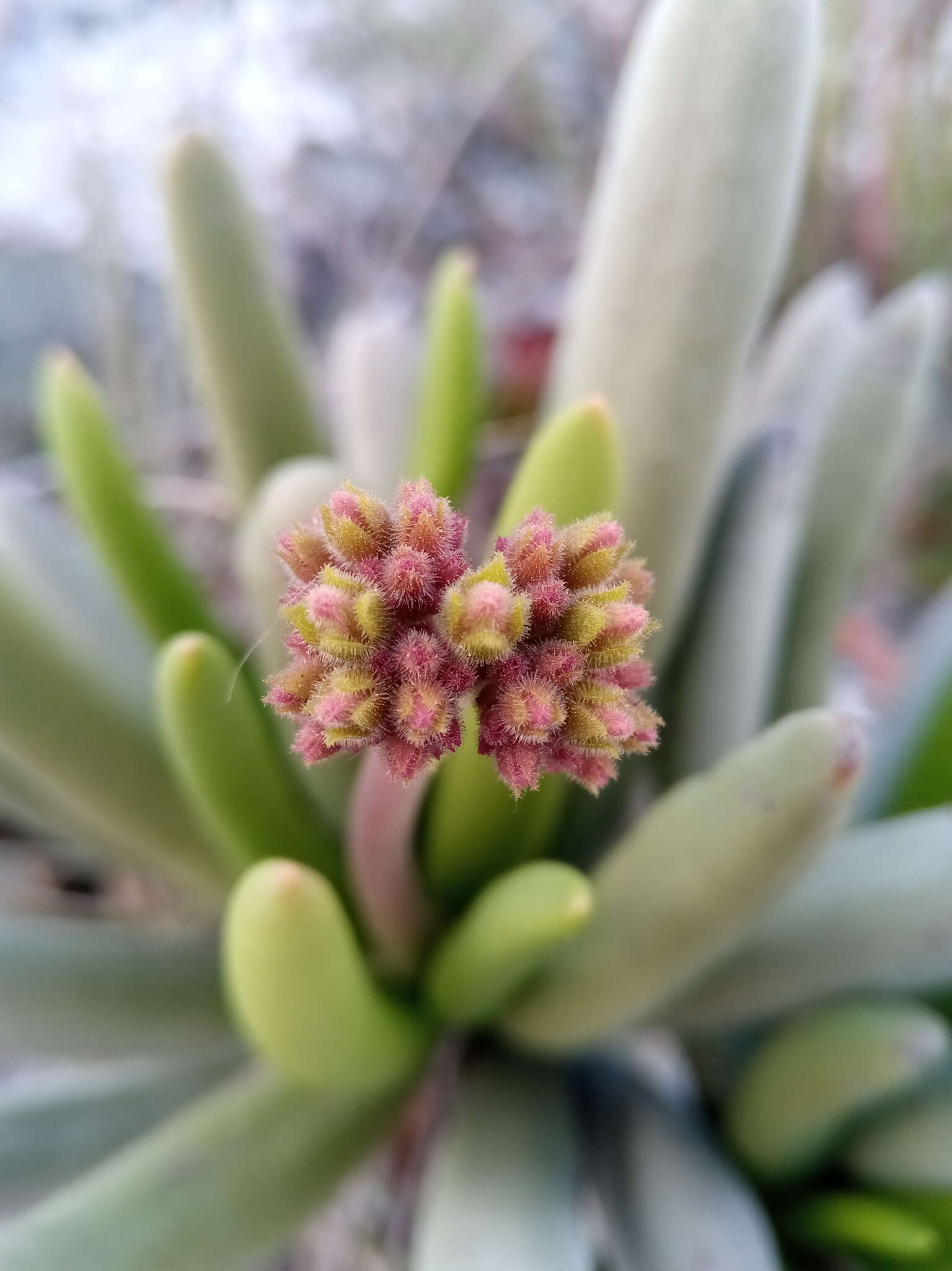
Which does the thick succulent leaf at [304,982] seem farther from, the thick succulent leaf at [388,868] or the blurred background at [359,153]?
the blurred background at [359,153]

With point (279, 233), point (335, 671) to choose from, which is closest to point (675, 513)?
point (335, 671)

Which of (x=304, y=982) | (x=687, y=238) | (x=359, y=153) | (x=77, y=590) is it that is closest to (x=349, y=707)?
(x=304, y=982)

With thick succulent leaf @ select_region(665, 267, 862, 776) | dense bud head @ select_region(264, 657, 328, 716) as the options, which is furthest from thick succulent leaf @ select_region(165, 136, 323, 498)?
dense bud head @ select_region(264, 657, 328, 716)

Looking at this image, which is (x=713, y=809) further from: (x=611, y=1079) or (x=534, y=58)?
(x=534, y=58)

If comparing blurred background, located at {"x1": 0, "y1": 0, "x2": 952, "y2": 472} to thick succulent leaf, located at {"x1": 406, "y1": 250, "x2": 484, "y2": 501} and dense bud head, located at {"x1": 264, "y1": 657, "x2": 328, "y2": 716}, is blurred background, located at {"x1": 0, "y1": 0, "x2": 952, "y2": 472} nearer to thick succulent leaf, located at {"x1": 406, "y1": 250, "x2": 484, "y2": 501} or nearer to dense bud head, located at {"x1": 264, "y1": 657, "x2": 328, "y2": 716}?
thick succulent leaf, located at {"x1": 406, "y1": 250, "x2": 484, "y2": 501}

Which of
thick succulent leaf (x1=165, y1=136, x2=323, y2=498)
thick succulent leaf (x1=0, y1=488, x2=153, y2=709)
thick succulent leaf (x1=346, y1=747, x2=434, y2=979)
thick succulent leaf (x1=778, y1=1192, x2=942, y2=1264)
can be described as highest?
thick succulent leaf (x1=165, y1=136, x2=323, y2=498)
